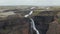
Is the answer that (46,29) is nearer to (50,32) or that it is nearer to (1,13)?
(50,32)

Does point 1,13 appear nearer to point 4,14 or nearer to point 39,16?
point 4,14

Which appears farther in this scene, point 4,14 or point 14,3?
point 14,3

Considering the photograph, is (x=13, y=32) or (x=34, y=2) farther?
(x=34, y=2)

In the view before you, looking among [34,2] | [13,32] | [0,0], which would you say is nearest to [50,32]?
[13,32]

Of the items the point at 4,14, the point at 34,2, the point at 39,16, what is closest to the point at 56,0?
the point at 34,2

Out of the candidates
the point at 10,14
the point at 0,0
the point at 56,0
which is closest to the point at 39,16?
the point at 10,14

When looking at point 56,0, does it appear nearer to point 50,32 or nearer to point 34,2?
point 34,2

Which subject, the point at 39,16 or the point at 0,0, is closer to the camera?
the point at 39,16
